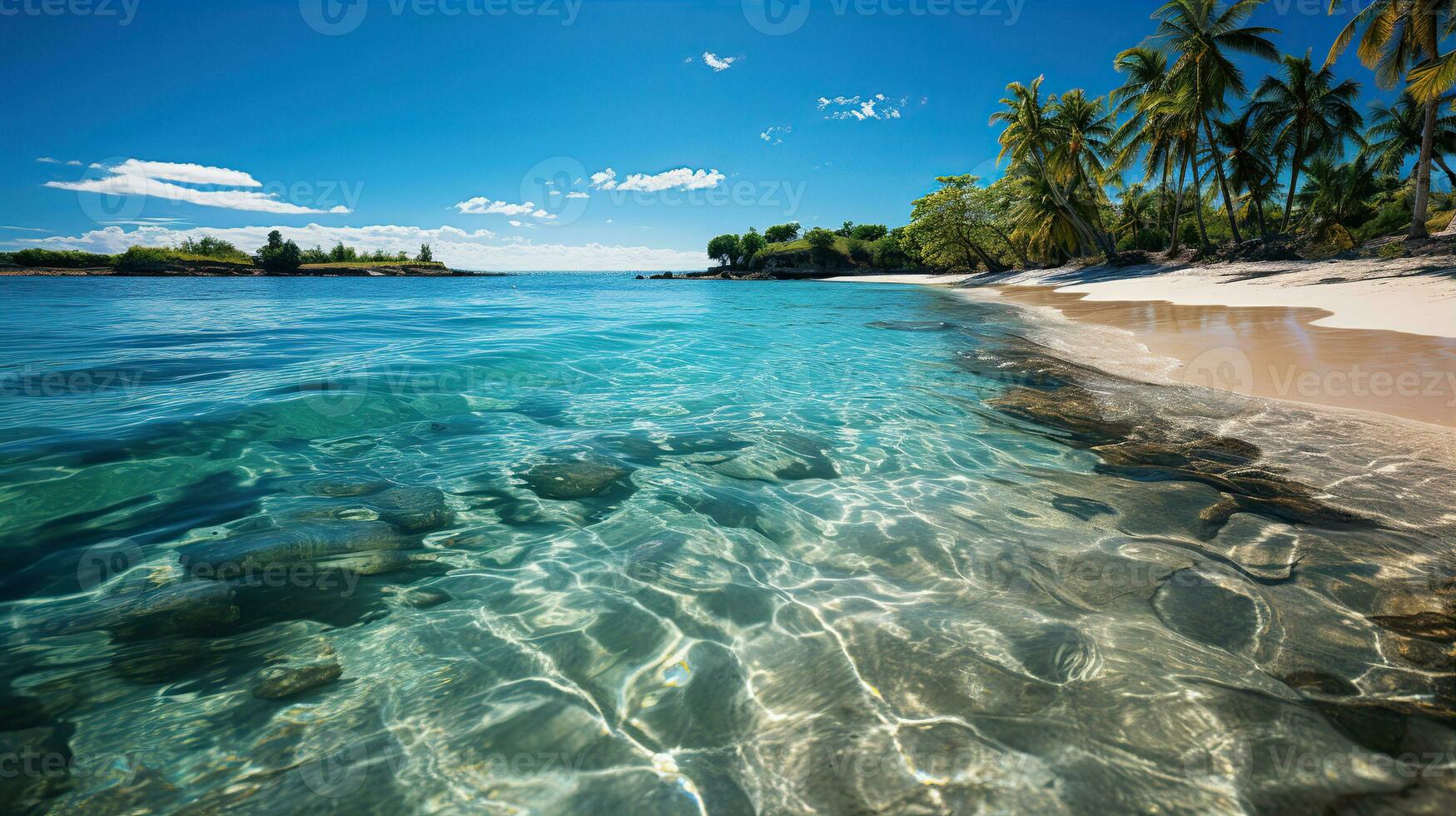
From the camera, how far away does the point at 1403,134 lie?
1224 inches

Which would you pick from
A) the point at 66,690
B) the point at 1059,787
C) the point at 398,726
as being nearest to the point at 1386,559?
the point at 1059,787

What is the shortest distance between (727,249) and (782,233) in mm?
10670

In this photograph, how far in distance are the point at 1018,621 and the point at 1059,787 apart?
2.92ft

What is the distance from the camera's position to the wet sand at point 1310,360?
212 inches

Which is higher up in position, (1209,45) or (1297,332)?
(1209,45)

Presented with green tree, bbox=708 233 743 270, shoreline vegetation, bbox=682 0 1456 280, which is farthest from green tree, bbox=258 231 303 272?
shoreline vegetation, bbox=682 0 1456 280

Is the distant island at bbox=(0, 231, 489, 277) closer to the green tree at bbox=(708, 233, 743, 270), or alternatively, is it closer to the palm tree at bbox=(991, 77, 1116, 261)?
the green tree at bbox=(708, 233, 743, 270)

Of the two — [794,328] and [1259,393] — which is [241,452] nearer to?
[1259,393]

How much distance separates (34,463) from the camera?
430 cm

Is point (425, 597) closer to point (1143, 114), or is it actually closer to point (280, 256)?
point (1143, 114)

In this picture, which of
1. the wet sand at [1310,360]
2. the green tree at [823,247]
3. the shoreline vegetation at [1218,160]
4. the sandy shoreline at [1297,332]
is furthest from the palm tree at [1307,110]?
the green tree at [823,247]

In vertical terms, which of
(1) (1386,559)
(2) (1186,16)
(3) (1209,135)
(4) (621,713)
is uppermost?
(2) (1186,16)

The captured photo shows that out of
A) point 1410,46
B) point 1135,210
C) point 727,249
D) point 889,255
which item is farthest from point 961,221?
point 727,249

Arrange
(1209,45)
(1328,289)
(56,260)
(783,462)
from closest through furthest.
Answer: (783,462)
(1328,289)
(1209,45)
(56,260)
